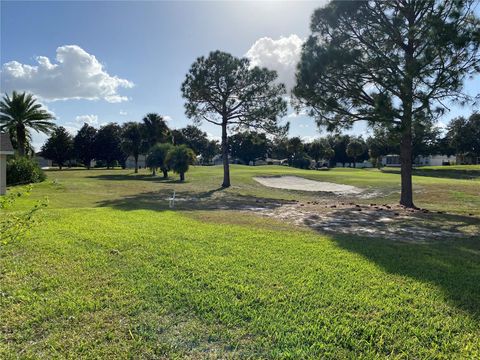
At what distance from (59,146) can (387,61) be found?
220 ft

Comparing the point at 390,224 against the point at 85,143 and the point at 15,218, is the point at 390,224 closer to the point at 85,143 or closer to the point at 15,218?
the point at 15,218

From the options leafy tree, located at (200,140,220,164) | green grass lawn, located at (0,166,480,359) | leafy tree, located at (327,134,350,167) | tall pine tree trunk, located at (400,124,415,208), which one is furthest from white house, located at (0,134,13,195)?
leafy tree, located at (200,140,220,164)

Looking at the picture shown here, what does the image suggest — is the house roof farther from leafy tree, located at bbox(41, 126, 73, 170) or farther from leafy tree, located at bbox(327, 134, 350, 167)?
leafy tree, located at bbox(327, 134, 350, 167)

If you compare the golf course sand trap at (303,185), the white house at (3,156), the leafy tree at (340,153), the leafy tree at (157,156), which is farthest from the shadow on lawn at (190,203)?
the leafy tree at (340,153)

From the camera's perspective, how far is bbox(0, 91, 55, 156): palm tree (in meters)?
32.3

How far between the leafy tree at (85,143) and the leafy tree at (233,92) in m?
53.1

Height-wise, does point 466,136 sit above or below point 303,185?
above

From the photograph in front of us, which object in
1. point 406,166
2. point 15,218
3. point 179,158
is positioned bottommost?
point 15,218

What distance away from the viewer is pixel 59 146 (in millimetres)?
67562

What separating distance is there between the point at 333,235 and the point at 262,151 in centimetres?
8452

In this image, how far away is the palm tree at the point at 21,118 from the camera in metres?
32.3

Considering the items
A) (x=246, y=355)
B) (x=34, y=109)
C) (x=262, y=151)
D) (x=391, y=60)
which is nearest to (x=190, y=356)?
(x=246, y=355)

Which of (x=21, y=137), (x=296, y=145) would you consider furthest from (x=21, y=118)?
(x=296, y=145)

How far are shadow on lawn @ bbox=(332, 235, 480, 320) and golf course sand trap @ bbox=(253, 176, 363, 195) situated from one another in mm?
16225
